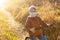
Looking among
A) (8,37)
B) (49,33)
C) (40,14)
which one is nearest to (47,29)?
(49,33)

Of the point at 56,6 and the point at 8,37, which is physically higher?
the point at 56,6

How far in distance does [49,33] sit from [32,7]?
0.41 m

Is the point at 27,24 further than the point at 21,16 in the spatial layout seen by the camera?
No

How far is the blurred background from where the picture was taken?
265cm

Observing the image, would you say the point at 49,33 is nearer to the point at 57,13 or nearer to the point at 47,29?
the point at 47,29

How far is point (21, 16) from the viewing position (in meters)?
2.73

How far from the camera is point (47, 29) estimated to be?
265cm

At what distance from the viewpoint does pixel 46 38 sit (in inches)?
104

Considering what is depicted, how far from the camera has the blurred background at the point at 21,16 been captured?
2.65 m

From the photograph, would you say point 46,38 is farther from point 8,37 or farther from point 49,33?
point 8,37

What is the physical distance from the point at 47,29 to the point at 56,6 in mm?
353

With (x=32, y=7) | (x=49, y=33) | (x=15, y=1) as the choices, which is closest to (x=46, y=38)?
(x=49, y=33)

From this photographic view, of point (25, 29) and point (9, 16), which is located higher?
point (9, 16)

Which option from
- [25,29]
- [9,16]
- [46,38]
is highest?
[9,16]
